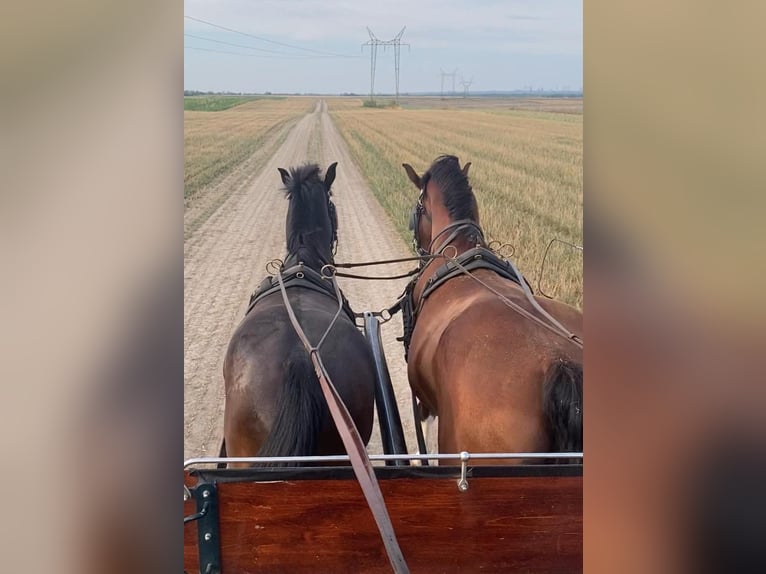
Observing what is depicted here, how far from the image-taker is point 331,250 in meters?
3.44

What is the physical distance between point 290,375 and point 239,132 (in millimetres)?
5302

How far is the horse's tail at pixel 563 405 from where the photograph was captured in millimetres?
2127

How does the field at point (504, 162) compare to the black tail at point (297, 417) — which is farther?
the field at point (504, 162)

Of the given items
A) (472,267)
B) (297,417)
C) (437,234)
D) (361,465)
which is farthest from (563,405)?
(437,234)

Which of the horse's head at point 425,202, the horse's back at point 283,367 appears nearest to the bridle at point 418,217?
the horse's head at point 425,202

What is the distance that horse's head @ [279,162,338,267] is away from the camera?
3.35m

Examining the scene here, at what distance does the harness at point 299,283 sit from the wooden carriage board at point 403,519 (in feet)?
3.76

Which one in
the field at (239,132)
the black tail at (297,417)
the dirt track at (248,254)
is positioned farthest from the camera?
the field at (239,132)

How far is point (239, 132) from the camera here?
7.34 metres

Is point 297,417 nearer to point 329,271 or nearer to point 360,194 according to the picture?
point 329,271

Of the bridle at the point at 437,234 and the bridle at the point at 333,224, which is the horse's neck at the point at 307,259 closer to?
the bridle at the point at 333,224

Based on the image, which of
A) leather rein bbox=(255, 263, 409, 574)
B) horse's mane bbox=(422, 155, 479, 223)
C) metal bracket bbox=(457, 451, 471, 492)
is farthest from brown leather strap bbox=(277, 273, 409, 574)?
horse's mane bbox=(422, 155, 479, 223)
